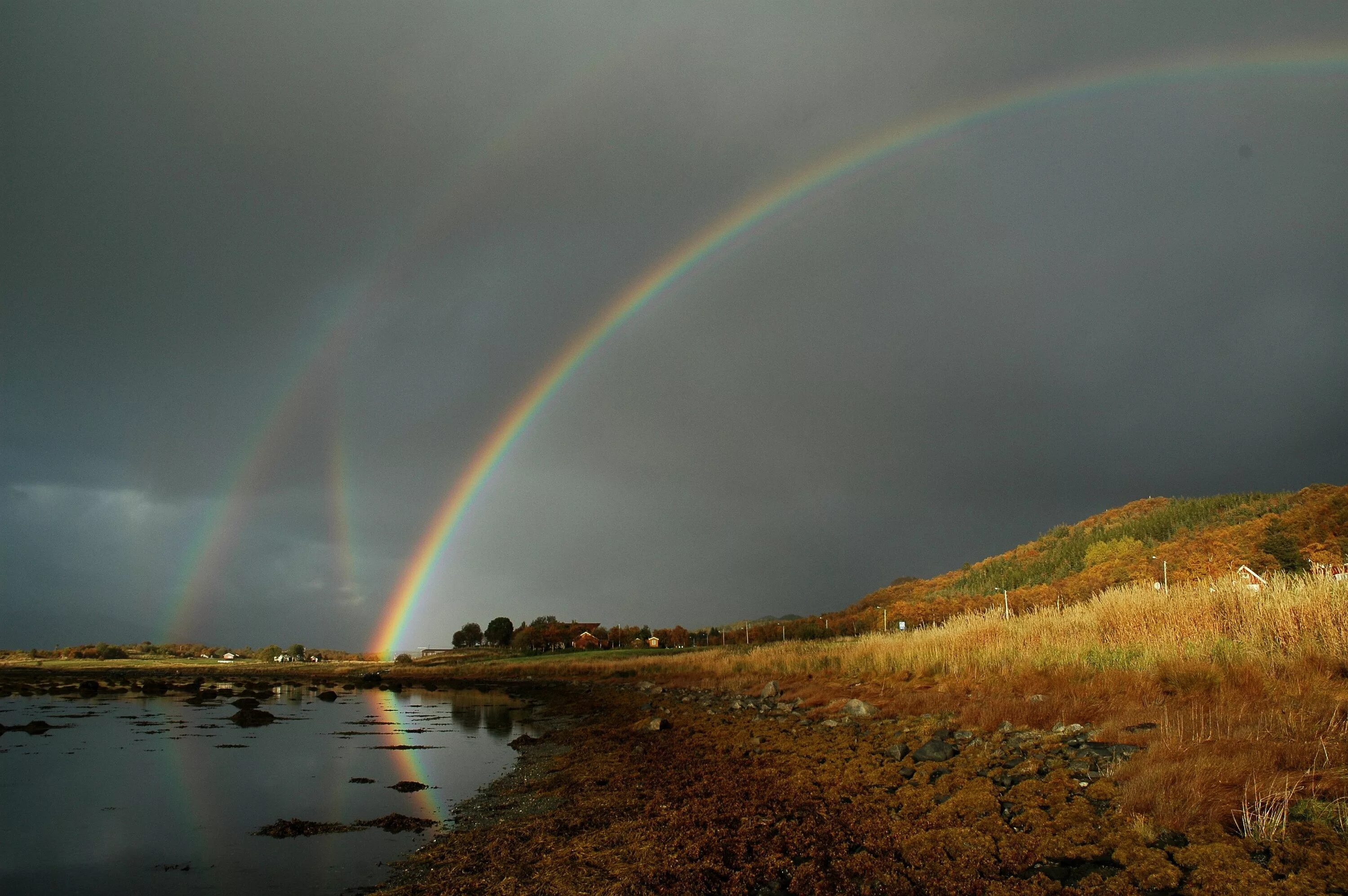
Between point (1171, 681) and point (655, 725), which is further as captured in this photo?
point (655, 725)

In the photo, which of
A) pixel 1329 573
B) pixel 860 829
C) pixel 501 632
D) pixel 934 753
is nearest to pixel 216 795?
pixel 860 829

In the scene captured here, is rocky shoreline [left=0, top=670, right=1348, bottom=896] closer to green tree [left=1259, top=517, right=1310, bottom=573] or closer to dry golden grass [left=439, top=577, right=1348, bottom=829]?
dry golden grass [left=439, top=577, right=1348, bottom=829]

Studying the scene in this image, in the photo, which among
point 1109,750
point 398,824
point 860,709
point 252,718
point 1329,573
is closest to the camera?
point 1109,750

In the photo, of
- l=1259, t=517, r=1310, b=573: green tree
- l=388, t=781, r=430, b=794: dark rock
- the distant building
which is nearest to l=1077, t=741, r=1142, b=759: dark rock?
the distant building

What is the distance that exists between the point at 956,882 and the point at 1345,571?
16.9m

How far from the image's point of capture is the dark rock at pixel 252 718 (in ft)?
104

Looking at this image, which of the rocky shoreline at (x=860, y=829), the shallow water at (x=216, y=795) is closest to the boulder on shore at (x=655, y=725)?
the shallow water at (x=216, y=795)

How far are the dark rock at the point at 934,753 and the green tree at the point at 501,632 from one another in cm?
16664

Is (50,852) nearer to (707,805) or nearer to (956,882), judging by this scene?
(707,805)

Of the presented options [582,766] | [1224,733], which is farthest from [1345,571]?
[582,766]

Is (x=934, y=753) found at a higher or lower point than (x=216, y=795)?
higher

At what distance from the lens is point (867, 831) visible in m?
8.73

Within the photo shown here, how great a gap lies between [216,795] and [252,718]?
2065 cm

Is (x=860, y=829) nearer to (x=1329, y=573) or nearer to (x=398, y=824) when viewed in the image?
(x=398, y=824)
